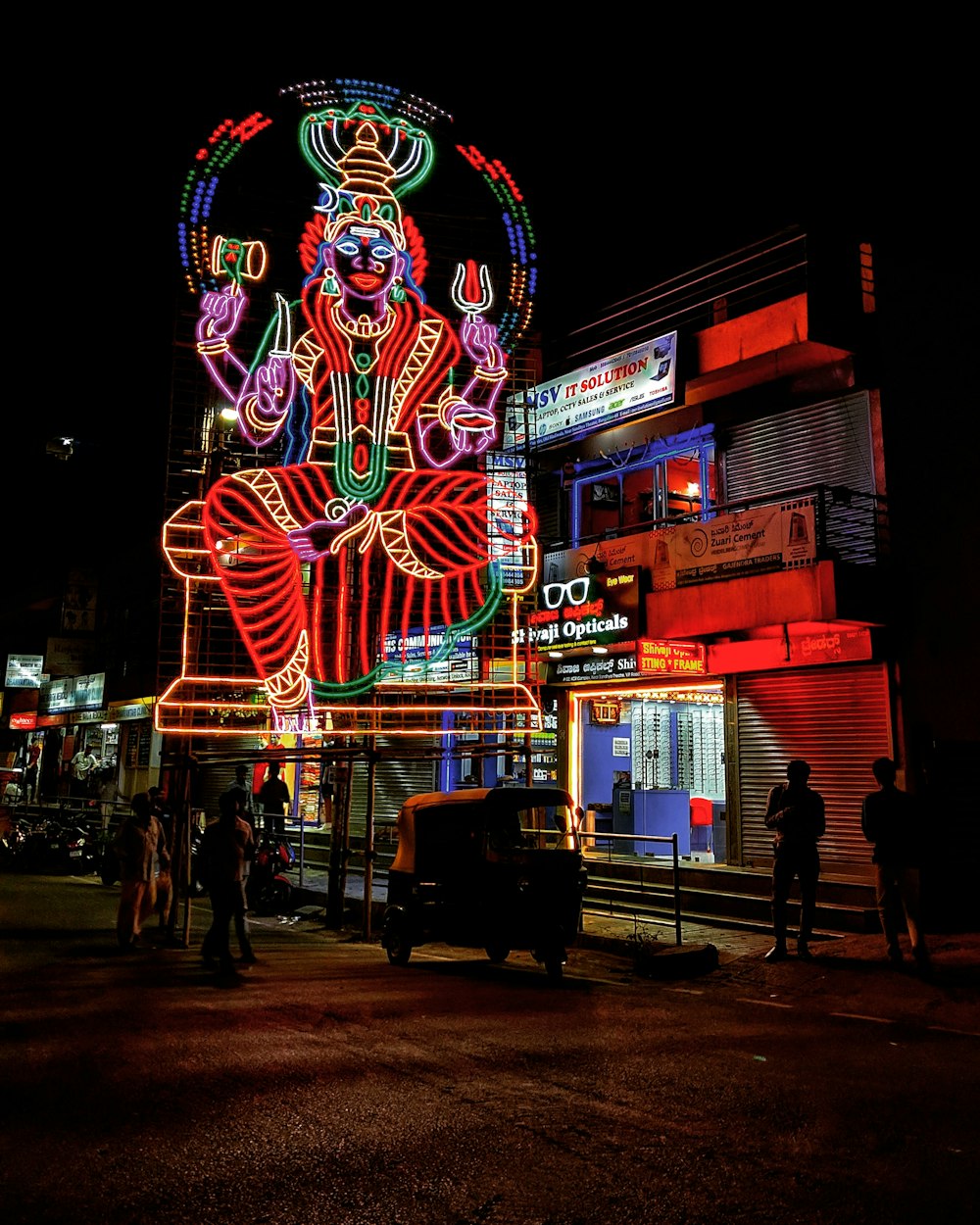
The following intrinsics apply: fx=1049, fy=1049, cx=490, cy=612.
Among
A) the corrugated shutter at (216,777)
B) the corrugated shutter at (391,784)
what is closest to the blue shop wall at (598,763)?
the corrugated shutter at (391,784)

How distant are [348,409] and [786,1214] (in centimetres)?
1288

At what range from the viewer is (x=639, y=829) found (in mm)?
17812

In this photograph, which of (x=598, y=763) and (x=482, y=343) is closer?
(x=482, y=343)

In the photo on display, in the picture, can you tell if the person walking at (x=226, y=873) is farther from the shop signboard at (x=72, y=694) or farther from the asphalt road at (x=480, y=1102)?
the shop signboard at (x=72, y=694)

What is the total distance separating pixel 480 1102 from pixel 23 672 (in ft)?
124

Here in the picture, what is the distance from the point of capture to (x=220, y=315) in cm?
1545

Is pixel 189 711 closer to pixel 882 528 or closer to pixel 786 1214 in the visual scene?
pixel 882 528

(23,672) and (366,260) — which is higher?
(366,260)

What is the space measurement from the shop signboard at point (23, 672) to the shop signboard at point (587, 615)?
91.1 ft

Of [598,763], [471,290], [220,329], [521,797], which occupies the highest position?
[471,290]

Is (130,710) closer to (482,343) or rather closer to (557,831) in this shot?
(482,343)

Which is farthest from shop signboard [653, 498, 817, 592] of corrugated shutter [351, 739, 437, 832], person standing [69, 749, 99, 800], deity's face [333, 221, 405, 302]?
person standing [69, 749, 99, 800]

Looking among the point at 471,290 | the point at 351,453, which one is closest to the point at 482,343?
the point at 471,290

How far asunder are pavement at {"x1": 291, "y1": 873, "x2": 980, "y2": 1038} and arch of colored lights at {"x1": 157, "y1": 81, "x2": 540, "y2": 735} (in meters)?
4.11
